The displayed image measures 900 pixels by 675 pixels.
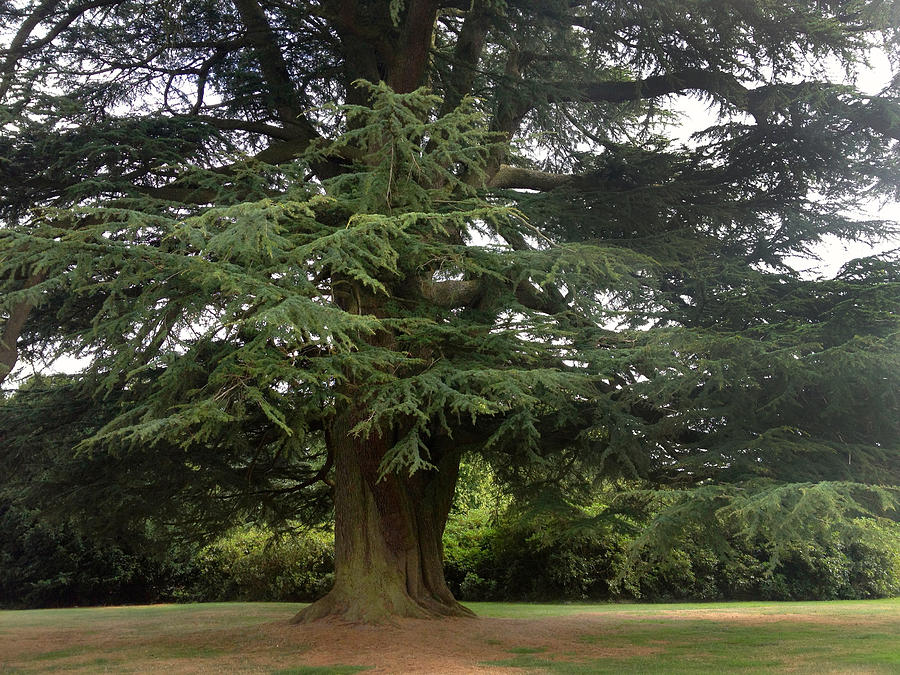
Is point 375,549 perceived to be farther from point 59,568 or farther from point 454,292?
point 59,568

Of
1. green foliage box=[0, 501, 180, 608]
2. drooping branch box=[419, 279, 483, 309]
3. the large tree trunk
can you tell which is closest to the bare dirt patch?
the large tree trunk

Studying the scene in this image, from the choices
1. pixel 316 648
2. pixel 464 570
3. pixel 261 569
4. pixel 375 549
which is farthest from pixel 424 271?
pixel 261 569

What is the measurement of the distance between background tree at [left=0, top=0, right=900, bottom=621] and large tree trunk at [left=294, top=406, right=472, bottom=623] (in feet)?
0.14

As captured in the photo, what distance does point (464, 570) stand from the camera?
19.6 metres

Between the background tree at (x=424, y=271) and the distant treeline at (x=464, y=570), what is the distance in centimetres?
656

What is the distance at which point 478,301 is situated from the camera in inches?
483

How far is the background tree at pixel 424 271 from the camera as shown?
779 centimetres

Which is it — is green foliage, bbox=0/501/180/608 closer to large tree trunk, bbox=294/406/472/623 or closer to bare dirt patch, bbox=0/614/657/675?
bare dirt patch, bbox=0/614/657/675

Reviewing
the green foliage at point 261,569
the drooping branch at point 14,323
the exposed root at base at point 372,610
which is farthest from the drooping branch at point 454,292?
the green foliage at point 261,569

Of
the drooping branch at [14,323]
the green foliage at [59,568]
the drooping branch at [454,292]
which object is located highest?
the drooping branch at [454,292]

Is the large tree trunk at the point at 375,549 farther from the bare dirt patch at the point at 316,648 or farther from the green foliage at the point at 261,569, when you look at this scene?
the green foliage at the point at 261,569

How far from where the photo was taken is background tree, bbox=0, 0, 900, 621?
779cm

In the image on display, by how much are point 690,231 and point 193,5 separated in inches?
329

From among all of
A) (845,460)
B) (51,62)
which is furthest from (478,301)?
(51,62)
